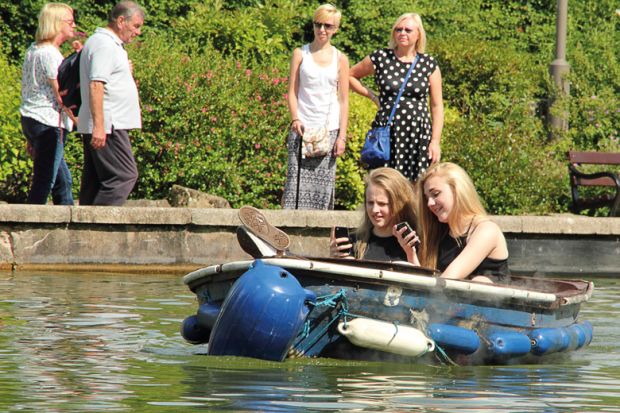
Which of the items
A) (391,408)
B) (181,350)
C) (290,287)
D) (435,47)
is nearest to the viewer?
(391,408)

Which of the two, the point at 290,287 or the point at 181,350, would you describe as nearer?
the point at 290,287

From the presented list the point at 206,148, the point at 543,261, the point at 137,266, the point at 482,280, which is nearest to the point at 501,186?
the point at 543,261

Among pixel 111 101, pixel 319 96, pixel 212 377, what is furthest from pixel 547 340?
pixel 111 101

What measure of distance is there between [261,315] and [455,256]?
1.72 metres

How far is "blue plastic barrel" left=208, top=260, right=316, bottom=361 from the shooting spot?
7477 millimetres

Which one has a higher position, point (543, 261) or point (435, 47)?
point (435, 47)

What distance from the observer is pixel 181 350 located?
27.9ft

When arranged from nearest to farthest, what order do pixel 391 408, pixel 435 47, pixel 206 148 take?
pixel 391 408
pixel 206 148
pixel 435 47

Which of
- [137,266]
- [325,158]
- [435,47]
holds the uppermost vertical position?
[435,47]

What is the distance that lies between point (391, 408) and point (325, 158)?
6.47 meters

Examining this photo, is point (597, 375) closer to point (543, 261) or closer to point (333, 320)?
point (333, 320)

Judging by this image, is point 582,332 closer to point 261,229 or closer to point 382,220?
point 382,220

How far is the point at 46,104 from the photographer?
1254 cm

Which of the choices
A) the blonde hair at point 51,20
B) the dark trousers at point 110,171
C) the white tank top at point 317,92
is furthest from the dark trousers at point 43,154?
the white tank top at point 317,92
